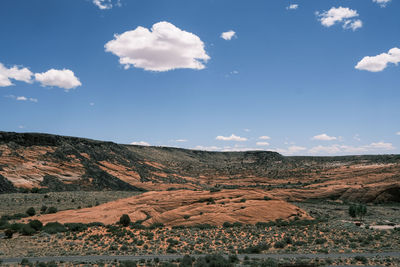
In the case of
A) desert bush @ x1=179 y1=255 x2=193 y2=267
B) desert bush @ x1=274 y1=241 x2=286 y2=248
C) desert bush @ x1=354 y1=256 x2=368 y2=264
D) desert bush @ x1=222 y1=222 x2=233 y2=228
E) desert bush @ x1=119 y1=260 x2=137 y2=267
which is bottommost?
desert bush @ x1=222 y1=222 x2=233 y2=228

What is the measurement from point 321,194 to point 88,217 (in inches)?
1734

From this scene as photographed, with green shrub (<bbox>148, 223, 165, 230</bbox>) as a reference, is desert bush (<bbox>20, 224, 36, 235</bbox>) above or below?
above

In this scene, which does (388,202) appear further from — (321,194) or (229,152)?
(229,152)

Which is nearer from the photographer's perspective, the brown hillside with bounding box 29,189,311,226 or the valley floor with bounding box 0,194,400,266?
the valley floor with bounding box 0,194,400,266

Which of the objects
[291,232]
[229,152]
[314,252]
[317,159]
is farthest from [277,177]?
[229,152]

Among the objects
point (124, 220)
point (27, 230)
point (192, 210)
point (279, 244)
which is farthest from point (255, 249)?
point (27, 230)

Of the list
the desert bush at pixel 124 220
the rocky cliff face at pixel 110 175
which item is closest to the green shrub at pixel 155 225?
the desert bush at pixel 124 220

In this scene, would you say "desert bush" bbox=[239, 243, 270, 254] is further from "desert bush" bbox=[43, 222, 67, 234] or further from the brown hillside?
"desert bush" bbox=[43, 222, 67, 234]

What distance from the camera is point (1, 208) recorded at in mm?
37125

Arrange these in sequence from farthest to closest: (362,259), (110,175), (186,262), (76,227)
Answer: (110,175), (76,227), (362,259), (186,262)

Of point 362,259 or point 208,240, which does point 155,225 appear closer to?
point 208,240

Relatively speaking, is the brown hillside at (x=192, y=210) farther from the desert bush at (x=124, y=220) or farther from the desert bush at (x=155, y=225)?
the desert bush at (x=124, y=220)

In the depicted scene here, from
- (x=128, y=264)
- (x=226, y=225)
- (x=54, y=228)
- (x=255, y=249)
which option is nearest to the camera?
(x=128, y=264)

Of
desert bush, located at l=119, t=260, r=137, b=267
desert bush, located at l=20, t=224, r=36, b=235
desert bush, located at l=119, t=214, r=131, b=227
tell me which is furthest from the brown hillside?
desert bush, located at l=119, t=260, r=137, b=267
